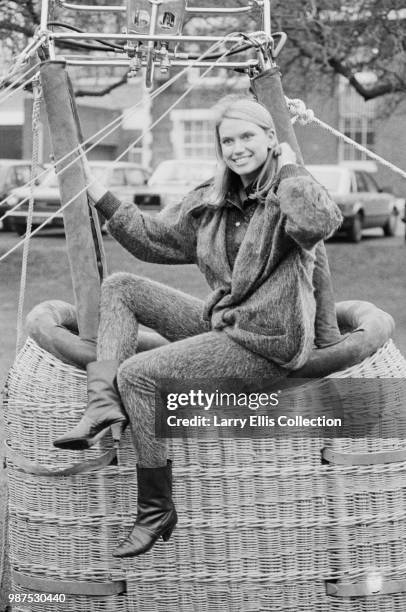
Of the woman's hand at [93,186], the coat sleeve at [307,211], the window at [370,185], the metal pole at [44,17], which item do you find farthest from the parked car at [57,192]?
the coat sleeve at [307,211]

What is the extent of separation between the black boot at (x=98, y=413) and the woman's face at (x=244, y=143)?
71 centimetres

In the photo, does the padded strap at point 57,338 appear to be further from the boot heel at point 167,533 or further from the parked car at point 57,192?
the parked car at point 57,192

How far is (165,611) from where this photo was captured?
302 cm

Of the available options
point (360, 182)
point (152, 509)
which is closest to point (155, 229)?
point (152, 509)

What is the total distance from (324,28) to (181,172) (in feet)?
25.8

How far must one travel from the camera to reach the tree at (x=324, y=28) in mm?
10320

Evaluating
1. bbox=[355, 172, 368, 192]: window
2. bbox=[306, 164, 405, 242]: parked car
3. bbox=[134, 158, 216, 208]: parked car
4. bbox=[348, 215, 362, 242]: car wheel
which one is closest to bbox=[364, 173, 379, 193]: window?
bbox=[306, 164, 405, 242]: parked car

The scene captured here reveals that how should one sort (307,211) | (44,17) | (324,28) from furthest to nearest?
(324,28)
(44,17)
(307,211)

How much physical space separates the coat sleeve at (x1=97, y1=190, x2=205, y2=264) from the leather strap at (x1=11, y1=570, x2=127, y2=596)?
1053 mm

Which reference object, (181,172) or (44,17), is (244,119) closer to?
(44,17)

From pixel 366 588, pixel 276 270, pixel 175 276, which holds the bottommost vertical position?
pixel 366 588

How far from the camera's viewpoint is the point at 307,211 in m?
2.69

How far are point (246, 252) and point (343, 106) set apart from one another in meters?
27.9

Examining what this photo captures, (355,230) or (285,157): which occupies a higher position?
(285,157)
